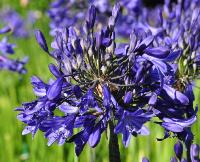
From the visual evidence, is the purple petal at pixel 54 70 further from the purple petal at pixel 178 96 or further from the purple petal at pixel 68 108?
the purple petal at pixel 178 96

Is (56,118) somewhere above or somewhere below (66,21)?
below

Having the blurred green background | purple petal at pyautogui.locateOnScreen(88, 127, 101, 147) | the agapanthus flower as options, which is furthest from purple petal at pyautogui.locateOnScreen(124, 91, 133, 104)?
the blurred green background

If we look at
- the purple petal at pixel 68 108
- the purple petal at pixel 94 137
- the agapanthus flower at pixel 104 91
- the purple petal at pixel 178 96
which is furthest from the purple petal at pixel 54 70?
the purple petal at pixel 178 96

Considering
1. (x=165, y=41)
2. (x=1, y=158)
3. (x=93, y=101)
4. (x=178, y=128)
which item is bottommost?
(x=1, y=158)

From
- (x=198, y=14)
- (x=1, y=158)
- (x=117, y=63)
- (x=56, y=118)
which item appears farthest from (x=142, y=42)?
(x=1, y=158)

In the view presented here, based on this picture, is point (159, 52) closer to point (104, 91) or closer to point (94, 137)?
point (104, 91)

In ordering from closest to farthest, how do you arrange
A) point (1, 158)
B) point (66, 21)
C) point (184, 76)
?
point (184, 76)
point (1, 158)
point (66, 21)

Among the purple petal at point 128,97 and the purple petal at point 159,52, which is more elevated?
the purple petal at point 159,52

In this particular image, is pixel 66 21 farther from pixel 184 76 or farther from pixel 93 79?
pixel 93 79
